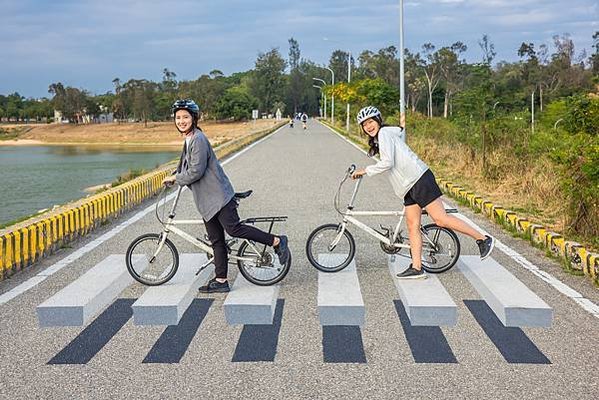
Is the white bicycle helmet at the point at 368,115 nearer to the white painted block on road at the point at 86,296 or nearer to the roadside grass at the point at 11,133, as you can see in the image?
the white painted block on road at the point at 86,296

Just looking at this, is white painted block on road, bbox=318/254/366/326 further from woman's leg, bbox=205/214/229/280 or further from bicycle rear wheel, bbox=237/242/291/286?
woman's leg, bbox=205/214/229/280

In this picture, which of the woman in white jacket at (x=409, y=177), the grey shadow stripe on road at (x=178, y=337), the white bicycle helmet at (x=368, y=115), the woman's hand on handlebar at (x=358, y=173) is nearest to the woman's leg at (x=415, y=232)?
the woman in white jacket at (x=409, y=177)

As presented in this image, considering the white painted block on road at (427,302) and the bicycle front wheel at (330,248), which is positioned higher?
the bicycle front wheel at (330,248)

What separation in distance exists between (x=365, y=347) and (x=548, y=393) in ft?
4.17

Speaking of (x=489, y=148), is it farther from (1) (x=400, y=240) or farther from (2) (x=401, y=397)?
(2) (x=401, y=397)

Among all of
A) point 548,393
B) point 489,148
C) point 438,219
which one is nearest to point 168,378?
point 548,393

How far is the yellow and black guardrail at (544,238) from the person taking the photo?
6.85 metres

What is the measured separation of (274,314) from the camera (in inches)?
221


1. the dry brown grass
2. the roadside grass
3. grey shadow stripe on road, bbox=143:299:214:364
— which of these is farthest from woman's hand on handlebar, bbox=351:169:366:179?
the roadside grass

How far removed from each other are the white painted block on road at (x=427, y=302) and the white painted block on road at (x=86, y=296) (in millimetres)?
2432

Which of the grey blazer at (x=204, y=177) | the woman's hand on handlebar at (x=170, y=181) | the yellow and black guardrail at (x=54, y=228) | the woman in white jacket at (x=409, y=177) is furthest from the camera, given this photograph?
the yellow and black guardrail at (x=54, y=228)

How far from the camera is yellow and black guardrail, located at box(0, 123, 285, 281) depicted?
7070mm

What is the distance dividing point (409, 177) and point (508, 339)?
183cm

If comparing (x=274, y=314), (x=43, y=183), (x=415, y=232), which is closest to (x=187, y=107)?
(x=274, y=314)
